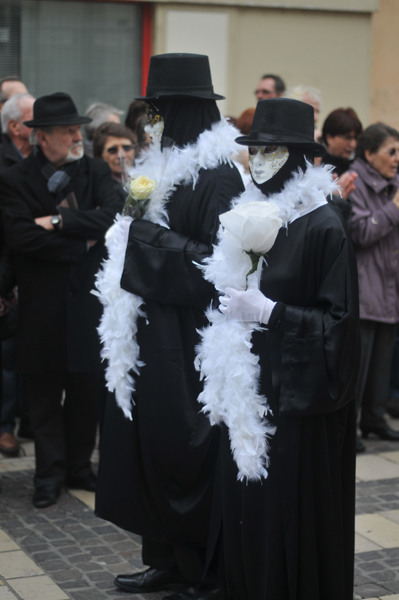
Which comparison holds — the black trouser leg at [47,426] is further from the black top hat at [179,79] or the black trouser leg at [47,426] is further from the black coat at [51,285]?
the black top hat at [179,79]

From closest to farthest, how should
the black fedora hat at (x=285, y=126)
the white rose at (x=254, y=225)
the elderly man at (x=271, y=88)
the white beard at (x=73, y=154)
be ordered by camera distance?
the white rose at (x=254, y=225), the black fedora hat at (x=285, y=126), the white beard at (x=73, y=154), the elderly man at (x=271, y=88)

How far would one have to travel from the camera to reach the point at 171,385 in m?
3.69

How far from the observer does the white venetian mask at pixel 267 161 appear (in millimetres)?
3186

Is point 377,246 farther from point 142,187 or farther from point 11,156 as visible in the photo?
point 142,187

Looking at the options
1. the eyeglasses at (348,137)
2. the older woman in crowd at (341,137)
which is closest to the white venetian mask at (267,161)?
the older woman in crowd at (341,137)

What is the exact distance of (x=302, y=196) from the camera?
316 centimetres

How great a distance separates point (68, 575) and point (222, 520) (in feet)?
3.26

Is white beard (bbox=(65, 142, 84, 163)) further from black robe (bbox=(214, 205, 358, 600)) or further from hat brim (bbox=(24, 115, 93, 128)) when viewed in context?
black robe (bbox=(214, 205, 358, 600))

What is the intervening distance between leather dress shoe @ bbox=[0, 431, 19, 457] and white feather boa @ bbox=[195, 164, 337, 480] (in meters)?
2.86

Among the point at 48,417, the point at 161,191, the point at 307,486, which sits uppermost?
the point at 161,191

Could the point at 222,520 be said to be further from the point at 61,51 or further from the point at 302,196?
the point at 61,51

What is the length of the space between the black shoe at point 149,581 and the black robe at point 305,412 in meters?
0.73

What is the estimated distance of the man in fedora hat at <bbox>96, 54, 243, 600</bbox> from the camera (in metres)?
3.68

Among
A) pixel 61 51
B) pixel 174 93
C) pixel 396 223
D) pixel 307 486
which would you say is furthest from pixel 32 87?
pixel 307 486
